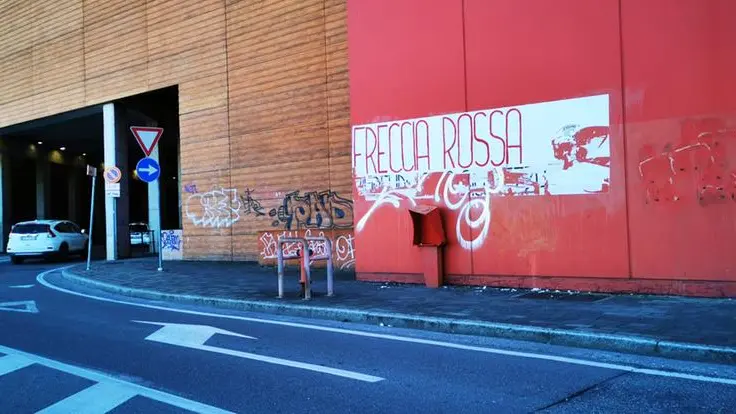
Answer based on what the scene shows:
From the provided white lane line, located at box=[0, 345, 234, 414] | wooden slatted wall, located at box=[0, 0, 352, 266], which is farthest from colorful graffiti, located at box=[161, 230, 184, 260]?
white lane line, located at box=[0, 345, 234, 414]

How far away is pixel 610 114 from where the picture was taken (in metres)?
9.41

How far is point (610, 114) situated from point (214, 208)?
1206 centimetres

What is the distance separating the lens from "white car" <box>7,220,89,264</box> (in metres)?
22.2

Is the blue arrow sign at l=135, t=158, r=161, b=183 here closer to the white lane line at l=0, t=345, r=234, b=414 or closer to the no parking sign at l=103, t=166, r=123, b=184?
the no parking sign at l=103, t=166, r=123, b=184

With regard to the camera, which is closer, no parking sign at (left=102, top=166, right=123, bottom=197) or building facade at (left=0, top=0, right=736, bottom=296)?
building facade at (left=0, top=0, right=736, bottom=296)

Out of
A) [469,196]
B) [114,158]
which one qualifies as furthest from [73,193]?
[469,196]

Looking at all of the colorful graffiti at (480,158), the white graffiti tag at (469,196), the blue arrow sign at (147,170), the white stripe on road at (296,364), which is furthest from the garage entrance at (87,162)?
the white stripe on road at (296,364)

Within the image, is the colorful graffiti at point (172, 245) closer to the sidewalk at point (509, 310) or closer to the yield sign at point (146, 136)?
the yield sign at point (146, 136)

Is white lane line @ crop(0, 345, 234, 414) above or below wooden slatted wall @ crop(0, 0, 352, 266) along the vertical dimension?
below

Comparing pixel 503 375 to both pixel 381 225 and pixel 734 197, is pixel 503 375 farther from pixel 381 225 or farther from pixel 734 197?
pixel 381 225

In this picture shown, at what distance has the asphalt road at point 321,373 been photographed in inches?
193

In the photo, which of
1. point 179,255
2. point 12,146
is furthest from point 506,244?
point 12,146

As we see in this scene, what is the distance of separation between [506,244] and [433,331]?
3169mm

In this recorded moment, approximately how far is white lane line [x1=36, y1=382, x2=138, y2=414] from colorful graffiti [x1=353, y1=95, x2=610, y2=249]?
681 cm
